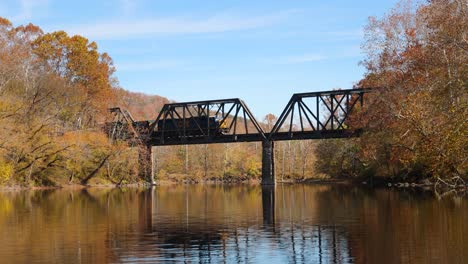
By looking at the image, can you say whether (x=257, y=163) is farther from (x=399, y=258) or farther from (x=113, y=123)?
(x=399, y=258)

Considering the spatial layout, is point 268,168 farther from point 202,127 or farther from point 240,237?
point 240,237

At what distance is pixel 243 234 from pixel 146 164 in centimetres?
5814

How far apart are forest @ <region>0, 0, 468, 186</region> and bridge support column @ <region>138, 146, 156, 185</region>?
115 centimetres

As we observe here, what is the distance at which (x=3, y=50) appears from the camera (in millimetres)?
69375

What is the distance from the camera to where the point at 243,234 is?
25.5m

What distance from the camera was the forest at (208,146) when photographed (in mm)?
27400

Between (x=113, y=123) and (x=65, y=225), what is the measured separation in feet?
177

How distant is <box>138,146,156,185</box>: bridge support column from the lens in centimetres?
8146

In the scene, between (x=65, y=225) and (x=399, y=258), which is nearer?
(x=399, y=258)

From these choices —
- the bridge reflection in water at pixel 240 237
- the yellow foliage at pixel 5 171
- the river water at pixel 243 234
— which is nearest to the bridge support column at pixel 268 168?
the yellow foliage at pixel 5 171

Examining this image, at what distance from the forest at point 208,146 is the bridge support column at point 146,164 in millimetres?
1151

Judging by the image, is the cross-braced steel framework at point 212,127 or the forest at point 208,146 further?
the cross-braced steel framework at point 212,127

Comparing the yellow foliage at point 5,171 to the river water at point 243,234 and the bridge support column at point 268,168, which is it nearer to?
the river water at point 243,234

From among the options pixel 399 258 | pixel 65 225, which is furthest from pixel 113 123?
pixel 399 258
